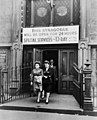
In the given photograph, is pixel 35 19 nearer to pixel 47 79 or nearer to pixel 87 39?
pixel 87 39

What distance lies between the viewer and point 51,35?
11625 millimetres

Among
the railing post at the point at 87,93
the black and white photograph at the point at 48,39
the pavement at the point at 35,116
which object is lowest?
the pavement at the point at 35,116

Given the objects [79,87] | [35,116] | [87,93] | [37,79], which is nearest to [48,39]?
[37,79]

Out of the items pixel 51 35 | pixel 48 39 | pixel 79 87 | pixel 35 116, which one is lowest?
Result: pixel 35 116

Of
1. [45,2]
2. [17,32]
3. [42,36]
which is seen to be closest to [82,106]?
[42,36]

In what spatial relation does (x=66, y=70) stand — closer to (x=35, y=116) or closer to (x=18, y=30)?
(x=18, y=30)

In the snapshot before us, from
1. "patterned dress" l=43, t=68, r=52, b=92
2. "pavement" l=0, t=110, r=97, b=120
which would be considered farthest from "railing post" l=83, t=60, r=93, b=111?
"patterned dress" l=43, t=68, r=52, b=92

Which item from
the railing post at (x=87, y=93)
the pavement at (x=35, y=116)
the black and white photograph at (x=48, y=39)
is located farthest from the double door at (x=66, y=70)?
the pavement at (x=35, y=116)

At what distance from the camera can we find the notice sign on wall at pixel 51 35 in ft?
37.4

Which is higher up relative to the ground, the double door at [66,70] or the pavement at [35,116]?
the double door at [66,70]

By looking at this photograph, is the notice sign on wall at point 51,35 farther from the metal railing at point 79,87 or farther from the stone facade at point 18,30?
the metal railing at point 79,87

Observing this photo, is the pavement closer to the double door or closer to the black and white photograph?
the black and white photograph

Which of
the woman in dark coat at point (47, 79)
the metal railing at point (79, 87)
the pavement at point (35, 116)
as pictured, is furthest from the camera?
the woman in dark coat at point (47, 79)

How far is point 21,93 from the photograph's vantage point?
37.9ft
